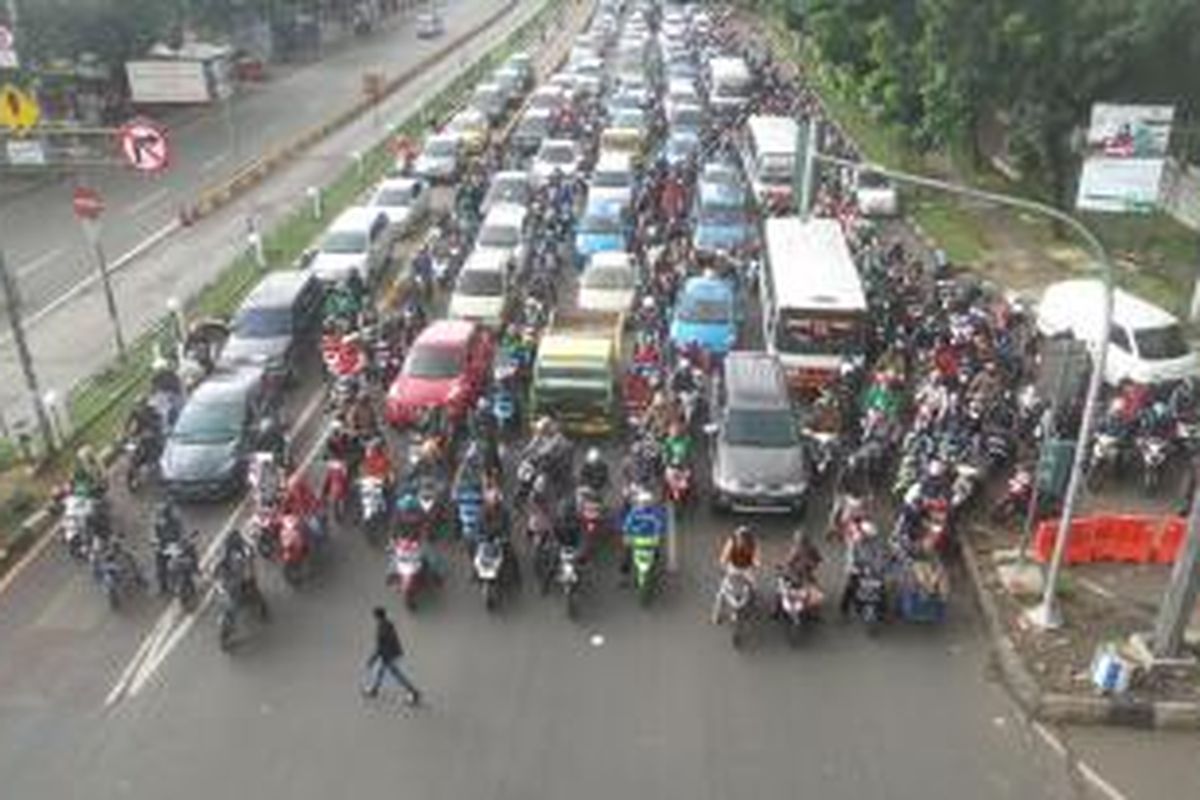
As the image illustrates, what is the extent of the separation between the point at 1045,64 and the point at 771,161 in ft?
25.2

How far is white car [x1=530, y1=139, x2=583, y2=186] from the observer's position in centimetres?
3916

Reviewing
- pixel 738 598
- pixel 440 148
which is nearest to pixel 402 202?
pixel 440 148

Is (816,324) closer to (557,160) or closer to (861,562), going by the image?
(861,562)

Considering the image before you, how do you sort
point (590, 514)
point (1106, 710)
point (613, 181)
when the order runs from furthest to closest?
point (613, 181), point (590, 514), point (1106, 710)

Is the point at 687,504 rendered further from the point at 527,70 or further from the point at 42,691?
the point at 527,70

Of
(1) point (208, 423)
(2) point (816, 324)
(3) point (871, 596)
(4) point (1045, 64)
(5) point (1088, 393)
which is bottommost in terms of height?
(3) point (871, 596)

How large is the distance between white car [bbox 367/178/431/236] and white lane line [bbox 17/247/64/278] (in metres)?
8.32

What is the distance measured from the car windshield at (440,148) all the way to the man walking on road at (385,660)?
28.4m

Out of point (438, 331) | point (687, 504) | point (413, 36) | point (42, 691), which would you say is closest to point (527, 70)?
point (413, 36)

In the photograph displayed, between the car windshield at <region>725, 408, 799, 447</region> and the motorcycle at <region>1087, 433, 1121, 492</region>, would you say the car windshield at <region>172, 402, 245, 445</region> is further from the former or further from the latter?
the motorcycle at <region>1087, 433, 1121, 492</region>

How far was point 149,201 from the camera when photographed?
42.6m

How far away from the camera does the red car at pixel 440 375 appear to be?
75.9ft

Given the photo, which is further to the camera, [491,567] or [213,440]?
[213,440]

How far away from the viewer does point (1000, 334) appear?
84.8ft
